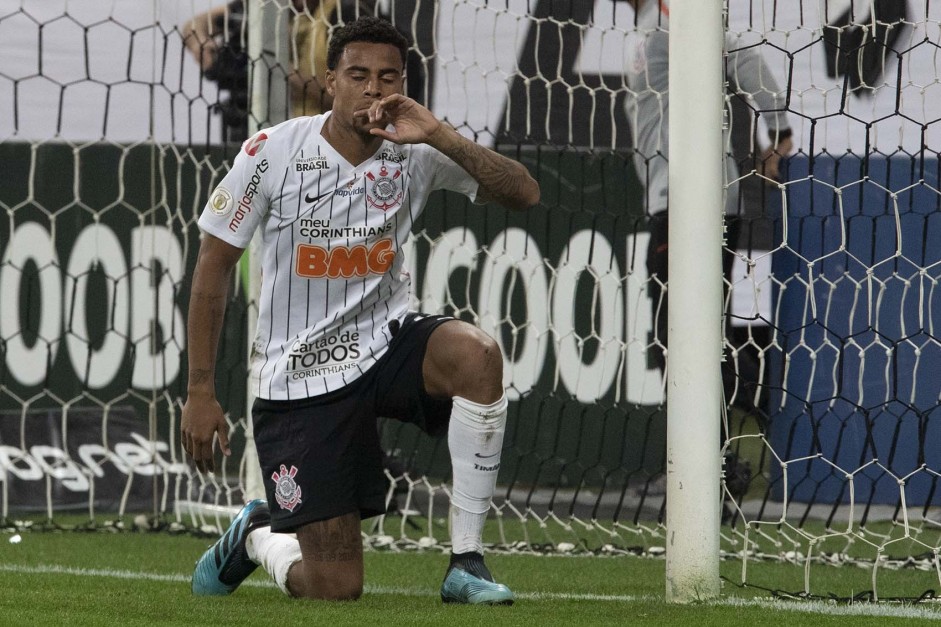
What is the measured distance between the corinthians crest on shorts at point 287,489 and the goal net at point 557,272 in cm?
126

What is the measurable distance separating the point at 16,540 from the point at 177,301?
1.55 m

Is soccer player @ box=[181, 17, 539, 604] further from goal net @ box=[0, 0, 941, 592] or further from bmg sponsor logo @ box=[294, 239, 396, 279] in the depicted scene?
goal net @ box=[0, 0, 941, 592]

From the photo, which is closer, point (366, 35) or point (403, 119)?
point (403, 119)

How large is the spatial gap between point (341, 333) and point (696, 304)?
3.12 ft

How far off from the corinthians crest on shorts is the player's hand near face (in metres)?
0.91

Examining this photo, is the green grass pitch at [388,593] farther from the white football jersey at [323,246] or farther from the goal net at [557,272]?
the white football jersey at [323,246]

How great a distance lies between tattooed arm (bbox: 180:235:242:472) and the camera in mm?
3377

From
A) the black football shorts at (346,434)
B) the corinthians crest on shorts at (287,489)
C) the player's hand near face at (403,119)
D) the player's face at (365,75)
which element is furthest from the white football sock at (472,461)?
the player's face at (365,75)

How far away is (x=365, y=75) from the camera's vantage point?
11.5 feet

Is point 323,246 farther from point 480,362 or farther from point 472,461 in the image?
point 472,461

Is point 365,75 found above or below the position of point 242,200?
above

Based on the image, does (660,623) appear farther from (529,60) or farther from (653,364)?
(529,60)

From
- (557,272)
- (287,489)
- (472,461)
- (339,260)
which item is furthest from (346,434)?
(557,272)

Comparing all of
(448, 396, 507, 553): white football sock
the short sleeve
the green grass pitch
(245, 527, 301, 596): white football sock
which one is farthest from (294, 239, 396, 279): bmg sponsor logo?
the green grass pitch
